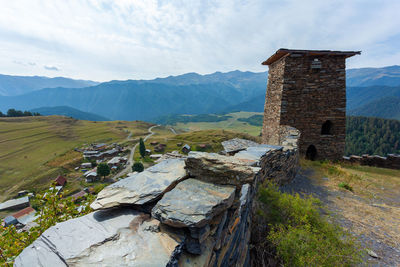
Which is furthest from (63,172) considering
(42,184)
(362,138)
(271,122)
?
(362,138)

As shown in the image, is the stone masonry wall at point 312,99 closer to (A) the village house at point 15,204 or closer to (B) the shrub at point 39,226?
(B) the shrub at point 39,226

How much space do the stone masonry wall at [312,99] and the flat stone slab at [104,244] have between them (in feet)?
37.1

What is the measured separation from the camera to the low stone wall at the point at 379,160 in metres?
13.9

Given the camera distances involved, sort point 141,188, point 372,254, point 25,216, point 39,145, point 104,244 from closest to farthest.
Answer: point 104,244
point 141,188
point 372,254
point 25,216
point 39,145

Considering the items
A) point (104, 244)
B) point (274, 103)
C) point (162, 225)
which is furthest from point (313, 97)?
point (104, 244)

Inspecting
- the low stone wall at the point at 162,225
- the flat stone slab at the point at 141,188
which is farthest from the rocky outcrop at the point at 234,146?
the flat stone slab at the point at 141,188

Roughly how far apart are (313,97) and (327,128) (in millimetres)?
2906

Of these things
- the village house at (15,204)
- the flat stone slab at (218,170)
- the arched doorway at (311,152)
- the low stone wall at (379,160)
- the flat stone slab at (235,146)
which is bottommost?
the village house at (15,204)

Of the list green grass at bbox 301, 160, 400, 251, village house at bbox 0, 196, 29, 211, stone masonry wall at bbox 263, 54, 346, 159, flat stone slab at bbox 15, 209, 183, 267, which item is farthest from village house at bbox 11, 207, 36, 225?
green grass at bbox 301, 160, 400, 251

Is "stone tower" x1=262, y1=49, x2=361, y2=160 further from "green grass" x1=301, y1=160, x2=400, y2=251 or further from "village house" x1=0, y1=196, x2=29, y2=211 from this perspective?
"village house" x1=0, y1=196, x2=29, y2=211

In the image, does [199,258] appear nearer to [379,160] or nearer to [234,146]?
[234,146]

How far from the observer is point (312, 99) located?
12086 mm

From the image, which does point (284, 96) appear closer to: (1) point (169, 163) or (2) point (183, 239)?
(1) point (169, 163)

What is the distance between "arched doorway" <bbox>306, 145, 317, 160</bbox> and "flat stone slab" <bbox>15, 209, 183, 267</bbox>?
13.8m
